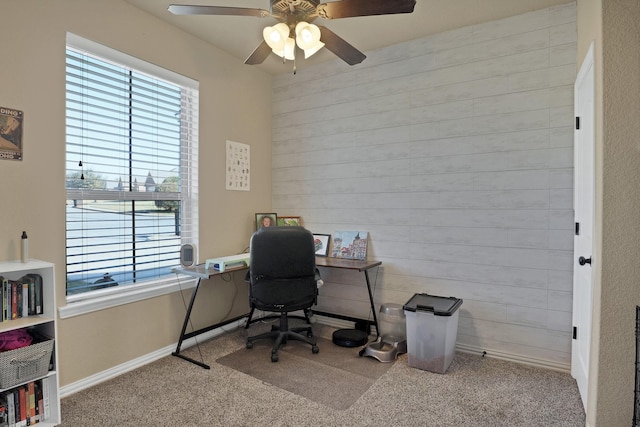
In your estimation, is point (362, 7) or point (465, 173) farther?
point (465, 173)

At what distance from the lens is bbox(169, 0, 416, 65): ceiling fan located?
1845mm

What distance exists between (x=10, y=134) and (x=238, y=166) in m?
1.83

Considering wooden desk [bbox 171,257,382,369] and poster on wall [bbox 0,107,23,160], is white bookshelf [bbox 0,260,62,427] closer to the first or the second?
poster on wall [bbox 0,107,23,160]

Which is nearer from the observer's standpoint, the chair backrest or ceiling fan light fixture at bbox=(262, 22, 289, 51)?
ceiling fan light fixture at bbox=(262, 22, 289, 51)

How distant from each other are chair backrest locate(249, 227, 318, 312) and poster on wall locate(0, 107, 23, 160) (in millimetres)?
1544

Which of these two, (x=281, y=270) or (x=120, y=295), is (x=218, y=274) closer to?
(x=281, y=270)

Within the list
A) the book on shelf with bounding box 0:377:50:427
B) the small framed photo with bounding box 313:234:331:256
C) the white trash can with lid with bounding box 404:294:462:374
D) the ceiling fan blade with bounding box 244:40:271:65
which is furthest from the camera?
the small framed photo with bounding box 313:234:331:256

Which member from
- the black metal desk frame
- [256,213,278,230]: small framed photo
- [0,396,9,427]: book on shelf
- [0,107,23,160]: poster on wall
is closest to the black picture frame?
[256,213,278,230]: small framed photo

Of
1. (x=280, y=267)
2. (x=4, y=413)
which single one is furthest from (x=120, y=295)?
(x=280, y=267)

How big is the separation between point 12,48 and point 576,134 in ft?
11.8

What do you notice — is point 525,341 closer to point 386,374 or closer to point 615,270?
point 386,374

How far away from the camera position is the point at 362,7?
1.87m

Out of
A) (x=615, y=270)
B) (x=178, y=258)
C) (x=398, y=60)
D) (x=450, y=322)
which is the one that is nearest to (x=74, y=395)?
(x=178, y=258)

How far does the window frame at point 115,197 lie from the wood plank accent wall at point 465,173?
121cm
